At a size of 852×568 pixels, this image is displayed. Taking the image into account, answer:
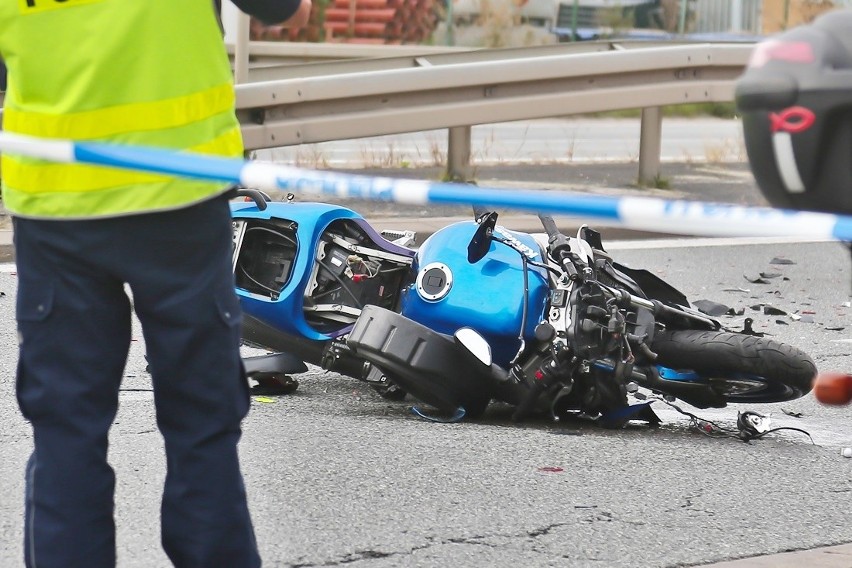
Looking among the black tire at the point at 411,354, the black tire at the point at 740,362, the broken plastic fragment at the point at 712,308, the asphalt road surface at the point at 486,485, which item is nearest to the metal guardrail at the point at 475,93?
the broken plastic fragment at the point at 712,308

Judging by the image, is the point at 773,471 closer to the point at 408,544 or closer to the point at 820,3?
the point at 408,544

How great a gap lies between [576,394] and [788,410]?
1087 millimetres

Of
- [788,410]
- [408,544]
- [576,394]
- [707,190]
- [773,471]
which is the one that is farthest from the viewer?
[707,190]

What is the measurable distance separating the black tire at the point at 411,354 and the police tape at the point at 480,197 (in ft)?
6.59

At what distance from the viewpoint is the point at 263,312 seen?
16.7 feet

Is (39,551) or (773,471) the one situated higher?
(39,551)

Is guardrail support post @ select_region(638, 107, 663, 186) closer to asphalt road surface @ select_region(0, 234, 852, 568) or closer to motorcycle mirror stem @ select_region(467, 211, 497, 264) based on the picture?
asphalt road surface @ select_region(0, 234, 852, 568)

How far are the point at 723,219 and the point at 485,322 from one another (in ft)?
8.66

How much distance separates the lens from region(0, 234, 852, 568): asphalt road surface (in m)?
3.86

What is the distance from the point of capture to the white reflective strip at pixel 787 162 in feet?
7.04

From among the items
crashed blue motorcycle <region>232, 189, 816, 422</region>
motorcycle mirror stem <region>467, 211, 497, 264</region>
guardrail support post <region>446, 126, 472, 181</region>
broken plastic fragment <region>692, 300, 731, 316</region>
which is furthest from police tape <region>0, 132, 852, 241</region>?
guardrail support post <region>446, 126, 472, 181</region>

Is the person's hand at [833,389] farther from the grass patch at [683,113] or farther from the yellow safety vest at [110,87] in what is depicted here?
the grass patch at [683,113]

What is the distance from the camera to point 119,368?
2900 millimetres

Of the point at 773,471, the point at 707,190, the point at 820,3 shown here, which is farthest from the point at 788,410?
the point at 820,3
